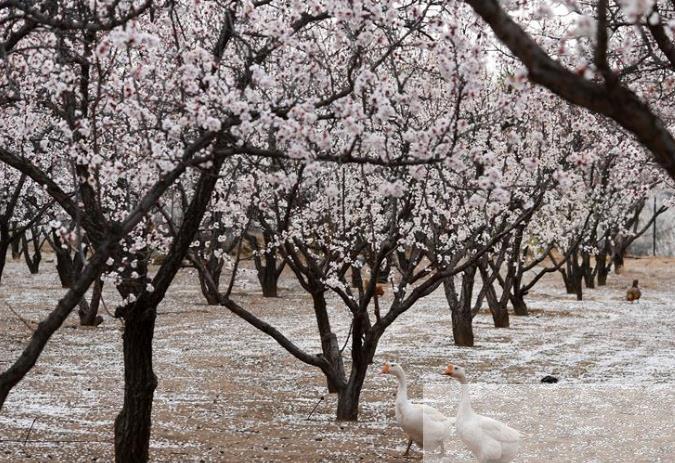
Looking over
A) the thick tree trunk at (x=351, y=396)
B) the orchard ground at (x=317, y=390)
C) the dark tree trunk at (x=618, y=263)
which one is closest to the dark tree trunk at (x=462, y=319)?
the orchard ground at (x=317, y=390)

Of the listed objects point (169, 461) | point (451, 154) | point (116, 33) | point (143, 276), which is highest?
point (116, 33)

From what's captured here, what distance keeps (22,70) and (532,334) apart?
16.4 meters

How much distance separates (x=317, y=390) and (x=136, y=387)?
6331 mm

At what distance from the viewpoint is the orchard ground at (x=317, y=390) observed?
35.8 ft

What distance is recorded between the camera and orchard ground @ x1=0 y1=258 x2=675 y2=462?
35.8 ft

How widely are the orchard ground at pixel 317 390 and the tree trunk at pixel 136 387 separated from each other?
1104mm

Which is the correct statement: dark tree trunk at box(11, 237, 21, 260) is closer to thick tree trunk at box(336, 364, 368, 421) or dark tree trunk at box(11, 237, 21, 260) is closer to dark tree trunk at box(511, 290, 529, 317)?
dark tree trunk at box(511, 290, 529, 317)

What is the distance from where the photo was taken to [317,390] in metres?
15.2

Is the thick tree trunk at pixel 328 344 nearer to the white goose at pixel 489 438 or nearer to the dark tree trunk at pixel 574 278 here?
the white goose at pixel 489 438

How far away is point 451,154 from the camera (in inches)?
279

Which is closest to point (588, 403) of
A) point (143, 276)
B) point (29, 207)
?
point (143, 276)

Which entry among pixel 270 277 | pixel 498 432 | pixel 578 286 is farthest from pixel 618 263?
pixel 498 432

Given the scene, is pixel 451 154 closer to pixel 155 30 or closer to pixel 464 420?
pixel 464 420

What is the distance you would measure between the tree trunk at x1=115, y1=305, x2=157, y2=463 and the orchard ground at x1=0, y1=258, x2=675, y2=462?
3.62ft
